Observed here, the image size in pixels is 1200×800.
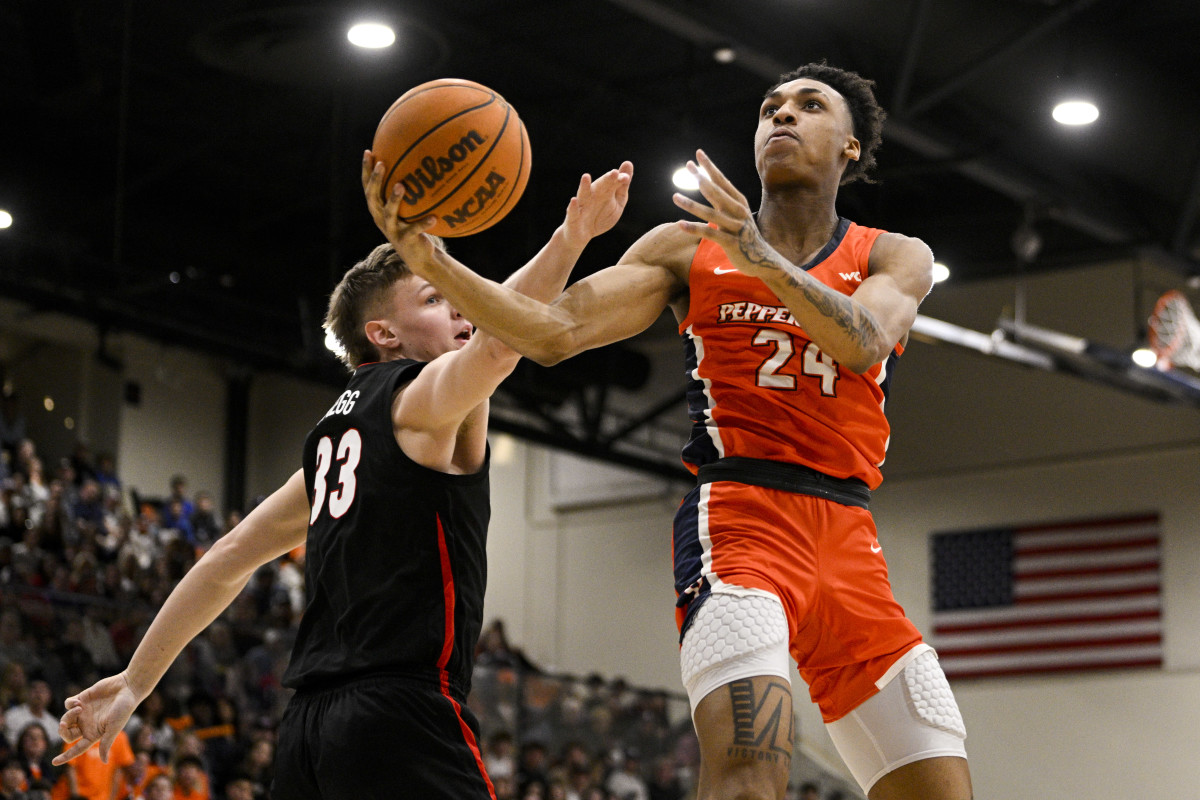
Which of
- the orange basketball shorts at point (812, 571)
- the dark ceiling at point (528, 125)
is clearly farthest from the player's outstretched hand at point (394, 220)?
the dark ceiling at point (528, 125)

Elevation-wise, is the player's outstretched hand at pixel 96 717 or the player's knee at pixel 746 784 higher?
the player's outstretched hand at pixel 96 717

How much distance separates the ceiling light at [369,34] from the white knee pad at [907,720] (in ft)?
29.0

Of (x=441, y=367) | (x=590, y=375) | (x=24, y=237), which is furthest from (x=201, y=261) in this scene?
(x=441, y=367)

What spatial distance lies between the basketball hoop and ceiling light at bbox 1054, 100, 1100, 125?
276cm

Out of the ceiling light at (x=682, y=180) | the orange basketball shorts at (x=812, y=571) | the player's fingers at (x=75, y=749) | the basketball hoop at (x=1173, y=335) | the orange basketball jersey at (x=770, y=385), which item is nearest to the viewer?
the orange basketball shorts at (x=812, y=571)

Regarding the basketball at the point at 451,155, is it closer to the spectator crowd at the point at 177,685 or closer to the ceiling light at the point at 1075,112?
the spectator crowd at the point at 177,685

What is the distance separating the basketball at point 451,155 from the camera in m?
3.92

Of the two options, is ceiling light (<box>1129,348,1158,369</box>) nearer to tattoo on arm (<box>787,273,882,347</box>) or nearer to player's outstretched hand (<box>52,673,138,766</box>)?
tattoo on arm (<box>787,273,882,347</box>)

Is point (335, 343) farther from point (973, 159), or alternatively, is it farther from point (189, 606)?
point (973, 159)

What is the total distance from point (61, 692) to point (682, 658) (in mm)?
9464

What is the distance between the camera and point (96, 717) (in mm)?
4398

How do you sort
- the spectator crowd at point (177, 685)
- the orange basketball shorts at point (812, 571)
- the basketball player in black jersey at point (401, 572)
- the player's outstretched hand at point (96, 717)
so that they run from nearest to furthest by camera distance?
1. the basketball player in black jersey at point (401, 572)
2. the orange basketball shorts at point (812, 571)
3. the player's outstretched hand at point (96, 717)
4. the spectator crowd at point (177, 685)

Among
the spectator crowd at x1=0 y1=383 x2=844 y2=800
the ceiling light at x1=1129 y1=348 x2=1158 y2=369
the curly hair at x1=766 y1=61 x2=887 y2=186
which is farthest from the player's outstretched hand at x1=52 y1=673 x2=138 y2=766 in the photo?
the ceiling light at x1=1129 y1=348 x2=1158 y2=369

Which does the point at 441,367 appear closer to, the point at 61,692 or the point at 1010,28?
the point at 61,692
